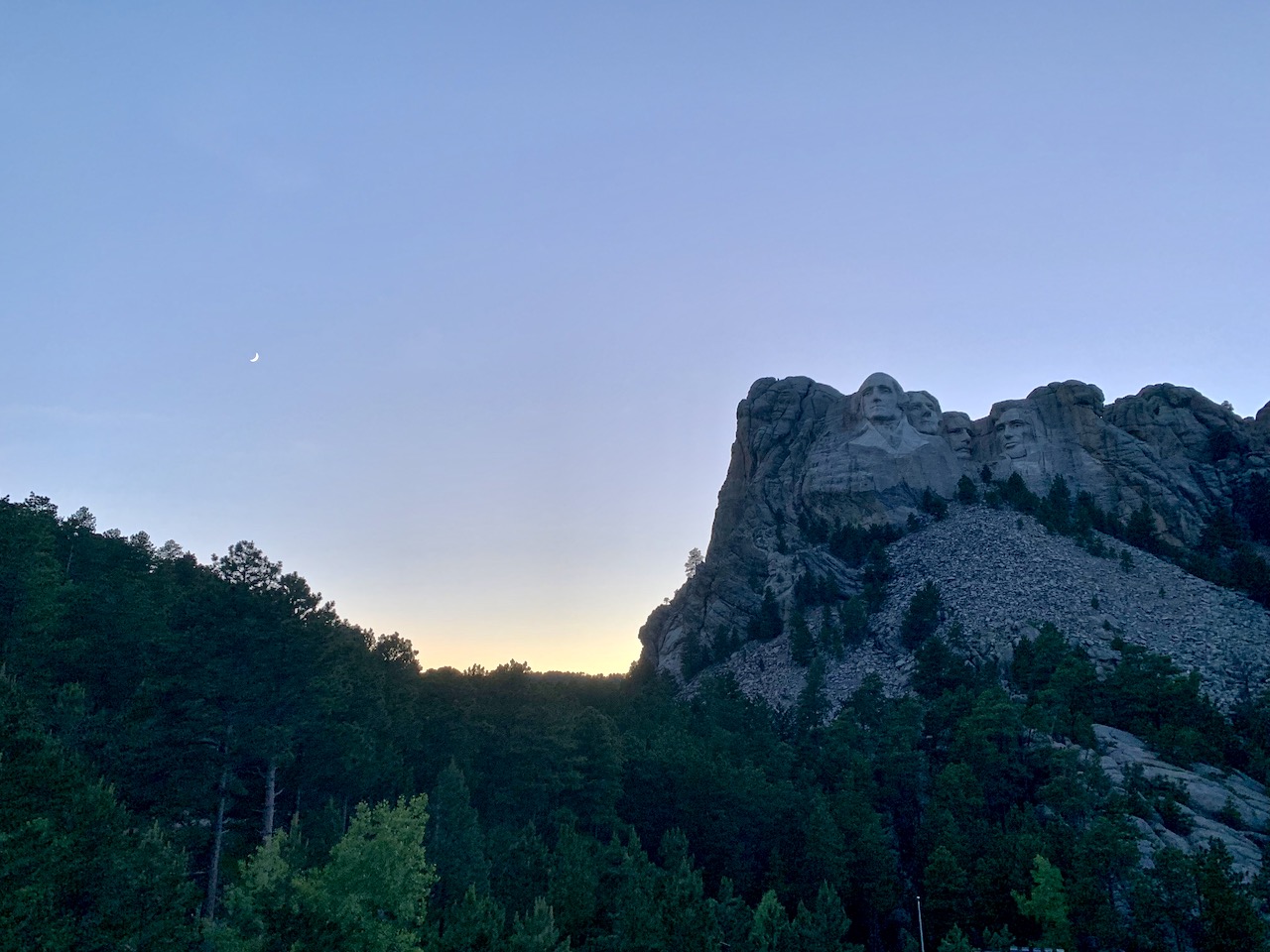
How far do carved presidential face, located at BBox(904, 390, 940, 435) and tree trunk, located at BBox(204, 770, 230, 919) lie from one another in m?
115

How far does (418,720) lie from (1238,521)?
389ft

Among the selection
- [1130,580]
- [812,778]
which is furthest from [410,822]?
[1130,580]

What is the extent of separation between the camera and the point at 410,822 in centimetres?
2886

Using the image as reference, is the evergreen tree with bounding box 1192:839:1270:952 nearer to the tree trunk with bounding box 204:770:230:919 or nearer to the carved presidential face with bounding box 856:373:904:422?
the tree trunk with bounding box 204:770:230:919

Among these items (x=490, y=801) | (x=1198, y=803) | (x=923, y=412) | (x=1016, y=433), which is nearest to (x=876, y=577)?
(x=923, y=412)

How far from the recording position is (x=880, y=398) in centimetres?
13675

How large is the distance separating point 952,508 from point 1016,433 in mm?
17645

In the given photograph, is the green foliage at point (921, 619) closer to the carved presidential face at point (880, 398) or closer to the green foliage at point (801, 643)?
the green foliage at point (801, 643)

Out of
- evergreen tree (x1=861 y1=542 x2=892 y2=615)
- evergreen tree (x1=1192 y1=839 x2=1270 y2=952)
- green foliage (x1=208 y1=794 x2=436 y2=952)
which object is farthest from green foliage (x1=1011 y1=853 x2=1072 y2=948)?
evergreen tree (x1=861 y1=542 x2=892 y2=615)

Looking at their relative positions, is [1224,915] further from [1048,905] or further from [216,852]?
[216,852]

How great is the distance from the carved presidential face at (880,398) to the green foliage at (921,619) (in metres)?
37.7

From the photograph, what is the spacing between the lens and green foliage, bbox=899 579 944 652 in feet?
330

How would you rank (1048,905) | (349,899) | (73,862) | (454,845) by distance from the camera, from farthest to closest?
(1048,905), (454,845), (73,862), (349,899)

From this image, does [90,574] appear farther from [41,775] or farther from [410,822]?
[410,822]
